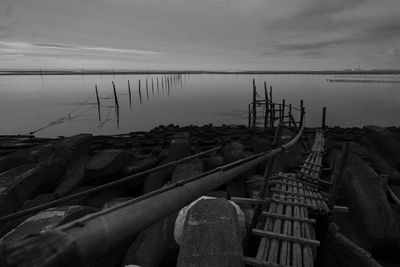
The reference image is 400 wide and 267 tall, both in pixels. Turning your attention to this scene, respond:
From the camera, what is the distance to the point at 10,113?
128ft

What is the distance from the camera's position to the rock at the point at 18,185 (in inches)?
252

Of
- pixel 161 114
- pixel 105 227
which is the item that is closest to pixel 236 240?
pixel 105 227

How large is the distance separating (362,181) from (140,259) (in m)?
5.74

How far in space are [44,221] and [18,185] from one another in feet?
11.2

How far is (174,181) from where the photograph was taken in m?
7.38

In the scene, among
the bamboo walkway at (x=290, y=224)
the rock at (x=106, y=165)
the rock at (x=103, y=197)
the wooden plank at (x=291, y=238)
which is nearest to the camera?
the bamboo walkway at (x=290, y=224)

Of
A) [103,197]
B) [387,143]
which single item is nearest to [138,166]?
[103,197]

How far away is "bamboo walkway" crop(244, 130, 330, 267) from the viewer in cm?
363

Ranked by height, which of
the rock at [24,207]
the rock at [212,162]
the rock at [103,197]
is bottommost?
the rock at [103,197]

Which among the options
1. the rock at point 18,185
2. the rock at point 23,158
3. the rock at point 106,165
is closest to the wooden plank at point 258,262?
the rock at point 18,185

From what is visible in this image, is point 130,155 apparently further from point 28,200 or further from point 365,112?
point 365,112

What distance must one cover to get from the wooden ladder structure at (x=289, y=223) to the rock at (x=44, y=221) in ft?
10.7

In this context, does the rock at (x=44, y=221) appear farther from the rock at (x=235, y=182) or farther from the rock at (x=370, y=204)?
the rock at (x=370, y=204)

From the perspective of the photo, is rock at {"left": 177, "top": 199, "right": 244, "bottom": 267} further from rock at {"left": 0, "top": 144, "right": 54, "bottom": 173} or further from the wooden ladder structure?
rock at {"left": 0, "top": 144, "right": 54, "bottom": 173}
